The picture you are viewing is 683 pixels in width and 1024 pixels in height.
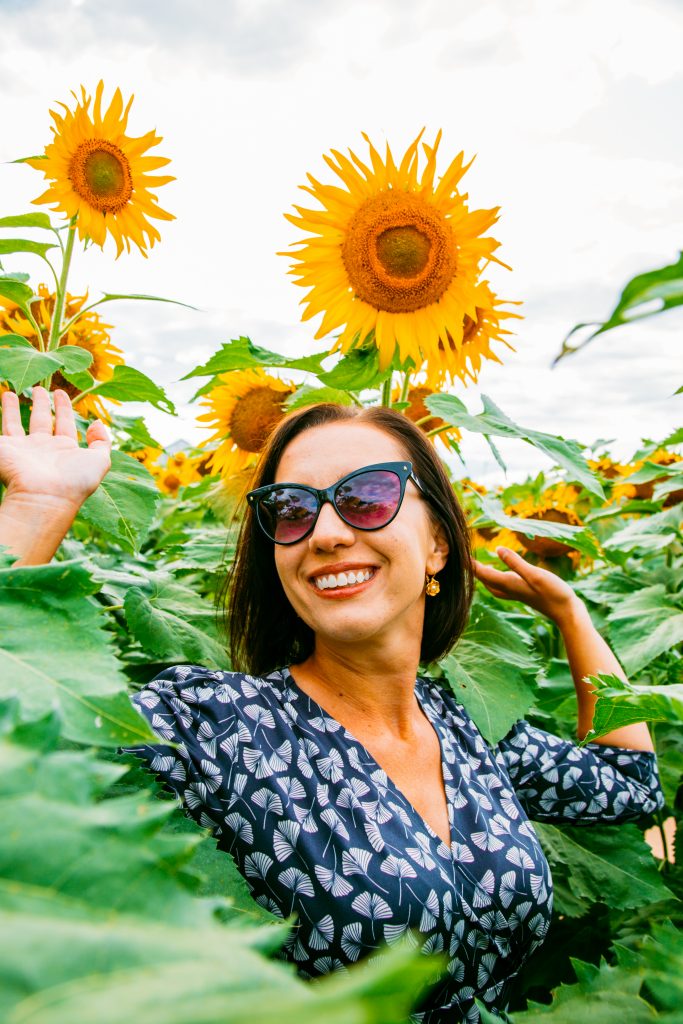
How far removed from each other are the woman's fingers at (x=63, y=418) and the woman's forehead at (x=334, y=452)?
597 mm

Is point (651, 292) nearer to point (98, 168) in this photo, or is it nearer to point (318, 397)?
point (318, 397)

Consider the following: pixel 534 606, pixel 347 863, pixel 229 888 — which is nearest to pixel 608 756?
pixel 534 606

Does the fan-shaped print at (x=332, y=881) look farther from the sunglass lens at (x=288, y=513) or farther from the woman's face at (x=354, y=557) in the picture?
the sunglass lens at (x=288, y=513)

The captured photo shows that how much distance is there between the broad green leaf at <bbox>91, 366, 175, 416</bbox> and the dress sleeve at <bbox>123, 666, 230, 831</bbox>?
0.88 meters

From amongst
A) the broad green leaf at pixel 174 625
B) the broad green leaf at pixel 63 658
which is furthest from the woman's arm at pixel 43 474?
the broad green leaf at pixel 63 658

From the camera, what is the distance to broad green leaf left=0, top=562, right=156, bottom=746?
763mm

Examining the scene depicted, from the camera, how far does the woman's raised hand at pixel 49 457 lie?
1.56 meters

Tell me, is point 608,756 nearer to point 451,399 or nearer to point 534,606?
point 534,606

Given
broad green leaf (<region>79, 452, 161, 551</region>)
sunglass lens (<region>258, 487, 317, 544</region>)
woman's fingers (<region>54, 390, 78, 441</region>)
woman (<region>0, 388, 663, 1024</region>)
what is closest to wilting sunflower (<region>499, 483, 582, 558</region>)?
woman (<region>0, 388, 663, 1024</region>)

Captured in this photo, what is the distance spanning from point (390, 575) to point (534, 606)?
0.75 m

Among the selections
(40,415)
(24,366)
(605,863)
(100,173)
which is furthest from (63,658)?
(605,863)

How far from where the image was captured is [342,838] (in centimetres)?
169

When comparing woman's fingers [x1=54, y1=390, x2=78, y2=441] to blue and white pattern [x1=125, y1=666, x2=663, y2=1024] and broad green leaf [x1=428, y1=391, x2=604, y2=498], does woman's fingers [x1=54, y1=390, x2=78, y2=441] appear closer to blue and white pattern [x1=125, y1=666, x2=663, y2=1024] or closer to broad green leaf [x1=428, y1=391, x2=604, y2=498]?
blue and white pattern [x1=125, y1=666, x2=663, y2=1024]

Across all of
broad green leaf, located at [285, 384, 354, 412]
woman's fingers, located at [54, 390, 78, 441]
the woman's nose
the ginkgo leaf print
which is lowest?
the ginkgo leaf print
